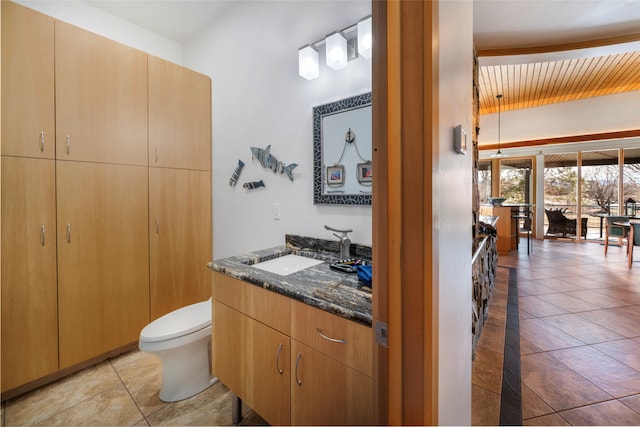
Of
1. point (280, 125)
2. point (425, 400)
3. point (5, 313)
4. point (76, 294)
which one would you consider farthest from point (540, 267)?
point (5, 313)

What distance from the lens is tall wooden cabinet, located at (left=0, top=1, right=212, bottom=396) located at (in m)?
1.68

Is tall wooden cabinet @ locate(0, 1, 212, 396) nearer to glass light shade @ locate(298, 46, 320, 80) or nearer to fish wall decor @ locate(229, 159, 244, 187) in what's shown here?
fish wall decor @ locate(229, 159, 244, 187)

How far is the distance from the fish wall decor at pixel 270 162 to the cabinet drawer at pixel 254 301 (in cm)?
92

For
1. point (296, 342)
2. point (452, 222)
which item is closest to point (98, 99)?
point (296, 342)

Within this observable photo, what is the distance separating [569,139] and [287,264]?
25.8ft

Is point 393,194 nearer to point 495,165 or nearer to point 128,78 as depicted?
point 128,78

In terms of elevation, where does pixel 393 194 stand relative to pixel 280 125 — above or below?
below

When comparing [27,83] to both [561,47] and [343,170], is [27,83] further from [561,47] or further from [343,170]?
[561,47]

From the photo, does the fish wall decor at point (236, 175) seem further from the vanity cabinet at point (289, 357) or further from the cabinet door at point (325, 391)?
the cabinet door at point (325, 391)

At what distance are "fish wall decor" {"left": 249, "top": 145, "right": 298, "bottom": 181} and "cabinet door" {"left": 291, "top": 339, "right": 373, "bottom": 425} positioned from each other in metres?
1.26

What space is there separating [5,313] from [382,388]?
229cm

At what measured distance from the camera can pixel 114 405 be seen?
166 cm

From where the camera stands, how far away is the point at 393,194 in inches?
24.4

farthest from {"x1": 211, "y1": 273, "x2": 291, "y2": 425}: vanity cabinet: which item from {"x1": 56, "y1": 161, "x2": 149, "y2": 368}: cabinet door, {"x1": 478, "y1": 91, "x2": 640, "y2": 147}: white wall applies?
{"x1": 478, "y1": 91, "x2": 640, "y2": 147}: white wall
